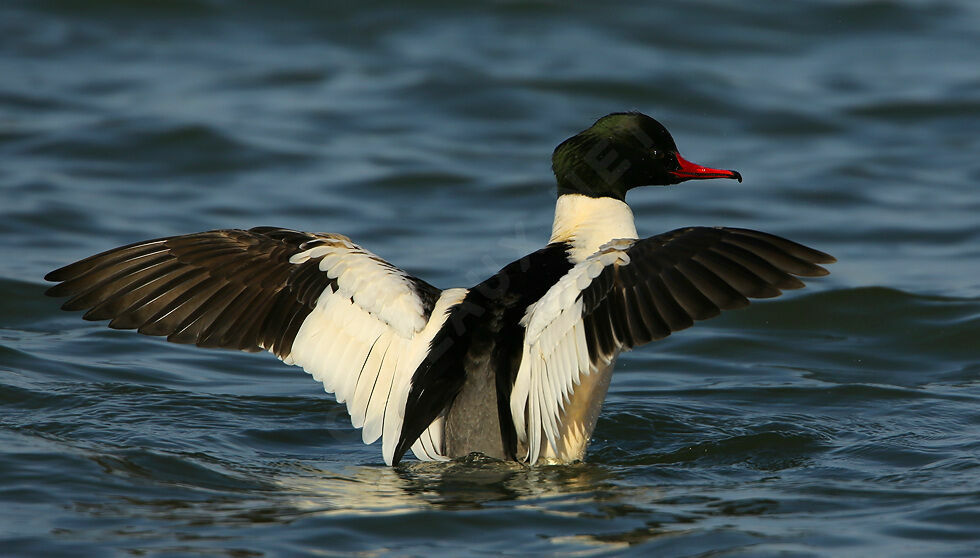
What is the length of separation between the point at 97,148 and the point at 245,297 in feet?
24.1

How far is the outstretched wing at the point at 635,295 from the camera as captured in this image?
5.27 meters

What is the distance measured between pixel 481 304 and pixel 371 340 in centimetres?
56

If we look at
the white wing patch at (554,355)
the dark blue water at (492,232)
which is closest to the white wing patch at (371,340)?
the dark blue water at (492,232)

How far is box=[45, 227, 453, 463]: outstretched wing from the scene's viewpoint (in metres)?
5.95

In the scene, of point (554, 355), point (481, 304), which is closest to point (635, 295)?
point (554, 355)

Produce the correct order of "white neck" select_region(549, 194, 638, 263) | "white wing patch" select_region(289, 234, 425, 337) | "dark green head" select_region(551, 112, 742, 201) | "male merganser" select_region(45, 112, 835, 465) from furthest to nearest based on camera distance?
"dark green head" select_region(551, 112, 742, 201)
"white neck" select_region(549, 194, 638, 263)
"white wing patch" select_region(289, 234, 425, 337)
"male merganser" select_region(45, 112, 835, 465)

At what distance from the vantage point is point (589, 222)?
21.6 feet

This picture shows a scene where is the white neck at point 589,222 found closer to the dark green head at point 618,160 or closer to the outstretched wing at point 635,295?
the dark green head at point 618,160

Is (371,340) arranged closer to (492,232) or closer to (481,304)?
(481,304)

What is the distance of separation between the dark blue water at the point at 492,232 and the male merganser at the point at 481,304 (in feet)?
1.00

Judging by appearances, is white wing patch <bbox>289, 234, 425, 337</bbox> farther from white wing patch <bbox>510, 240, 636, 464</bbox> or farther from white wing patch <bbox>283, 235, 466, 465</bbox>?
white wing patch <bbox>510, 240, 636, 464</bbox>

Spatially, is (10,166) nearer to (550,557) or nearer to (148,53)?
(148,53)

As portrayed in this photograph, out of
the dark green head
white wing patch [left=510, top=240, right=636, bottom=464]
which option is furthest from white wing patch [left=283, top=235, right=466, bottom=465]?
the dark green head

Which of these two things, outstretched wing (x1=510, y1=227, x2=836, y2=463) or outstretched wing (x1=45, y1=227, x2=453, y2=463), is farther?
outstretched wing (x1=45, y1=227, x2=453, y2=463)
